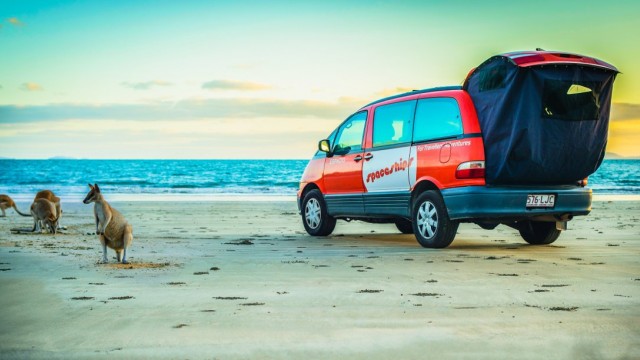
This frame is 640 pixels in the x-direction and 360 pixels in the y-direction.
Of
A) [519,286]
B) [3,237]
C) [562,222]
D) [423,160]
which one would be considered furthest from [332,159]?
[519,286]

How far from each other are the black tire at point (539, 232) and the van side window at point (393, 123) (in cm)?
227

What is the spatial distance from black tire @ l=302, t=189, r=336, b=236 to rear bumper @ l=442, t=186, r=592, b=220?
3474 mm

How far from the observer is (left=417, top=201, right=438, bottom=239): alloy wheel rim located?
424 inches

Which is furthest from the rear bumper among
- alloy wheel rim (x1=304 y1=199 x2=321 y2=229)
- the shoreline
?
the shoreline

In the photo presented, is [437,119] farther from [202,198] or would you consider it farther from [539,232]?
[202,198]

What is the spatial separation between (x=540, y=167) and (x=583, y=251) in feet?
5.03

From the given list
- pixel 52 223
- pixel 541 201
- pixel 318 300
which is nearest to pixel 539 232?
pixel 541 201

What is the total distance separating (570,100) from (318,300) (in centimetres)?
529

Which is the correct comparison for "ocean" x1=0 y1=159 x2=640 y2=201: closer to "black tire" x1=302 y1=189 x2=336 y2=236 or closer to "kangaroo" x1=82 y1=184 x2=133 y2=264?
"black tire" x1=302 y1=189 x2=336 y2=236

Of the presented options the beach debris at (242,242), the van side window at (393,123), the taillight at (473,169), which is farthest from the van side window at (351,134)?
the taillight at (473,169)

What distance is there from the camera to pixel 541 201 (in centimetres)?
1038

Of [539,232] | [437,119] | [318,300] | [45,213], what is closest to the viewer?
[318,300]

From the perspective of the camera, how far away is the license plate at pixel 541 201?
33.8ft

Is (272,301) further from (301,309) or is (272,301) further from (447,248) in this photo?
(447,248)
